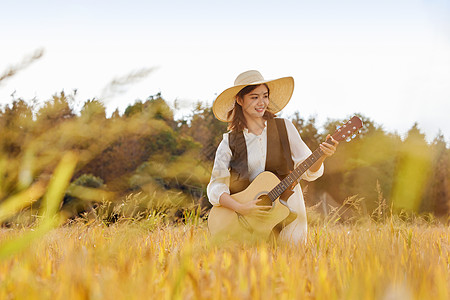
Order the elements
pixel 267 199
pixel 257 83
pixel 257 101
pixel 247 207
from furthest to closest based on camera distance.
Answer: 1. pixel 257 101
2. pixel 257 83
3. pixel 267 199
4. pixel 247 207

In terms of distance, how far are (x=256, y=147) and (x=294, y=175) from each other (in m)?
0.47

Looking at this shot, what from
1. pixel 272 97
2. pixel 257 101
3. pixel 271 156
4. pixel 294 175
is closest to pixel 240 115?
pixel 257 101

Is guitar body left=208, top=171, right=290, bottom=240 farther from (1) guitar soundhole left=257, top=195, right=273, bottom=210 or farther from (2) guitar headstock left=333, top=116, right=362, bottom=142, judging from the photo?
(2) guitar headstock left=333, top=116, right=362, bottom=142

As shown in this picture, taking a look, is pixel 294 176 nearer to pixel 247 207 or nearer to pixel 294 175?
pixel 294 175

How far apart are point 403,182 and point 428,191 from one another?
2.71 feet

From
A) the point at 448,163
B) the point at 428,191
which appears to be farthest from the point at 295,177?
the point at 448,163

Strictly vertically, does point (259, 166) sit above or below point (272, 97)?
below

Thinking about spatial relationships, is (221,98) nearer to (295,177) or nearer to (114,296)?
(295,177)

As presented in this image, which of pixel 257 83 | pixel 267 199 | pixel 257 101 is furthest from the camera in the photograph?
pixel 257 101

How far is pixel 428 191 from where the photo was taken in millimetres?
13703

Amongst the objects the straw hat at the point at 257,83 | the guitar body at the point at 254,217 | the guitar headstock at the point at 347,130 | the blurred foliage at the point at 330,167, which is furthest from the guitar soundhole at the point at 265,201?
the blurred foliage at the point at 330,167

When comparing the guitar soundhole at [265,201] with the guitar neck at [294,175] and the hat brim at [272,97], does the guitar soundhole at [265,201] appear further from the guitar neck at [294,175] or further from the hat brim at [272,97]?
the hat brim at [272,97]

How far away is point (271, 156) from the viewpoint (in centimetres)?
345

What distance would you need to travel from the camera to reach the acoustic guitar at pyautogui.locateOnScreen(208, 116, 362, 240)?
3.14 m
